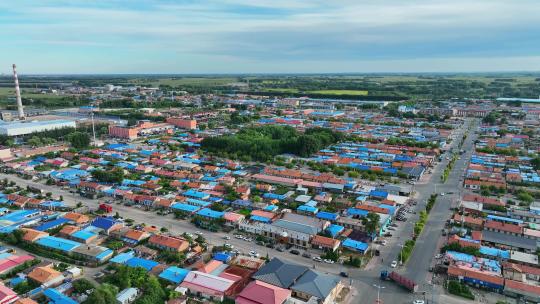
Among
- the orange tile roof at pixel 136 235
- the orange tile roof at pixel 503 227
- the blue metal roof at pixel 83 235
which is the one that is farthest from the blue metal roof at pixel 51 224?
the orange tile roof at pixel 503 227

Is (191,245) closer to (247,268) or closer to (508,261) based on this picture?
(247,268)

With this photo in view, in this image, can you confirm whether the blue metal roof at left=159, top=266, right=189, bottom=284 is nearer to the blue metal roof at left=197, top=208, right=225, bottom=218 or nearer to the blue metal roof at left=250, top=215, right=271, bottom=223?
the blue metal roof at left=197, top=208, right=225, bottom=218

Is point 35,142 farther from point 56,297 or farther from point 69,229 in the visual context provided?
point 56,297

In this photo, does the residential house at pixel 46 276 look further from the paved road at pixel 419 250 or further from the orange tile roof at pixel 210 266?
the paved road at pixel 419 250

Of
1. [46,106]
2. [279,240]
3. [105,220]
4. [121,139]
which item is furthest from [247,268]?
[46,106]

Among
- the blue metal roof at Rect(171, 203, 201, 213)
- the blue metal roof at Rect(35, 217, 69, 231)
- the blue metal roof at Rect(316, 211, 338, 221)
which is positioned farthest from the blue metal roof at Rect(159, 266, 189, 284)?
the blue metal roof at Rect(316, 211, 338, 221)
